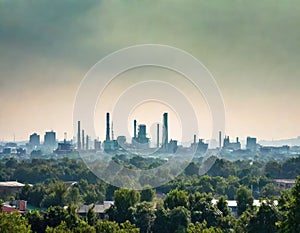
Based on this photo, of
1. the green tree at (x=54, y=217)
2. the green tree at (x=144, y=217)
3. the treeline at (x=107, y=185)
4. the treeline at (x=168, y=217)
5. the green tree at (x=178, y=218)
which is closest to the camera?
the treeline at (x=168, y=217)

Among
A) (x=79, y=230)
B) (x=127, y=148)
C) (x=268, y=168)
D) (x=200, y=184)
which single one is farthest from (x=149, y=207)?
(x=127, y=148)

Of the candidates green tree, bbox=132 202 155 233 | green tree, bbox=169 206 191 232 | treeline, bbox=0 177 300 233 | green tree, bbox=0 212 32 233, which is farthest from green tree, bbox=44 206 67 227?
green tree, bbox=169 206 191 232

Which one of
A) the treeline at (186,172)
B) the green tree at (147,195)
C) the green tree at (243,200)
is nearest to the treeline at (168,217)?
the green tree at (243,200)

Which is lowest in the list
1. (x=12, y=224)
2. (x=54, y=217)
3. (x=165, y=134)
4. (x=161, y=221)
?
(x=161, y=221)

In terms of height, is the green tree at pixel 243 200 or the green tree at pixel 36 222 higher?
the green tree at pixel 243 200

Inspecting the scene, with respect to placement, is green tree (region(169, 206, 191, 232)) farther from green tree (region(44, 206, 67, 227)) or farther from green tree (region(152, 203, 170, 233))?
green tree (region(44, 206, 67, 227))

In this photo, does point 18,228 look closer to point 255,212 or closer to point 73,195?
point 255,212

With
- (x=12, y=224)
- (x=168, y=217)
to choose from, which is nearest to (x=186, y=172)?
(x=168, y=217)

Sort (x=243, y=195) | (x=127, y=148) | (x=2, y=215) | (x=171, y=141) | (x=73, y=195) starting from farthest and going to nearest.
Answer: (x=171, y=141) < (x=127, y=148) < (x=73, y=195) < (x=243, y=195) < (x=2, y=215)

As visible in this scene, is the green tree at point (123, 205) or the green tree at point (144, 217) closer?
the green tree at point (144, 217)

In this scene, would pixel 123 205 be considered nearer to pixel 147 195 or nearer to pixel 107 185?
pixel 147 195

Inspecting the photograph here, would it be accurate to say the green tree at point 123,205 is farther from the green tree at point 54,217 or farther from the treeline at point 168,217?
the green tree at point 54,217
